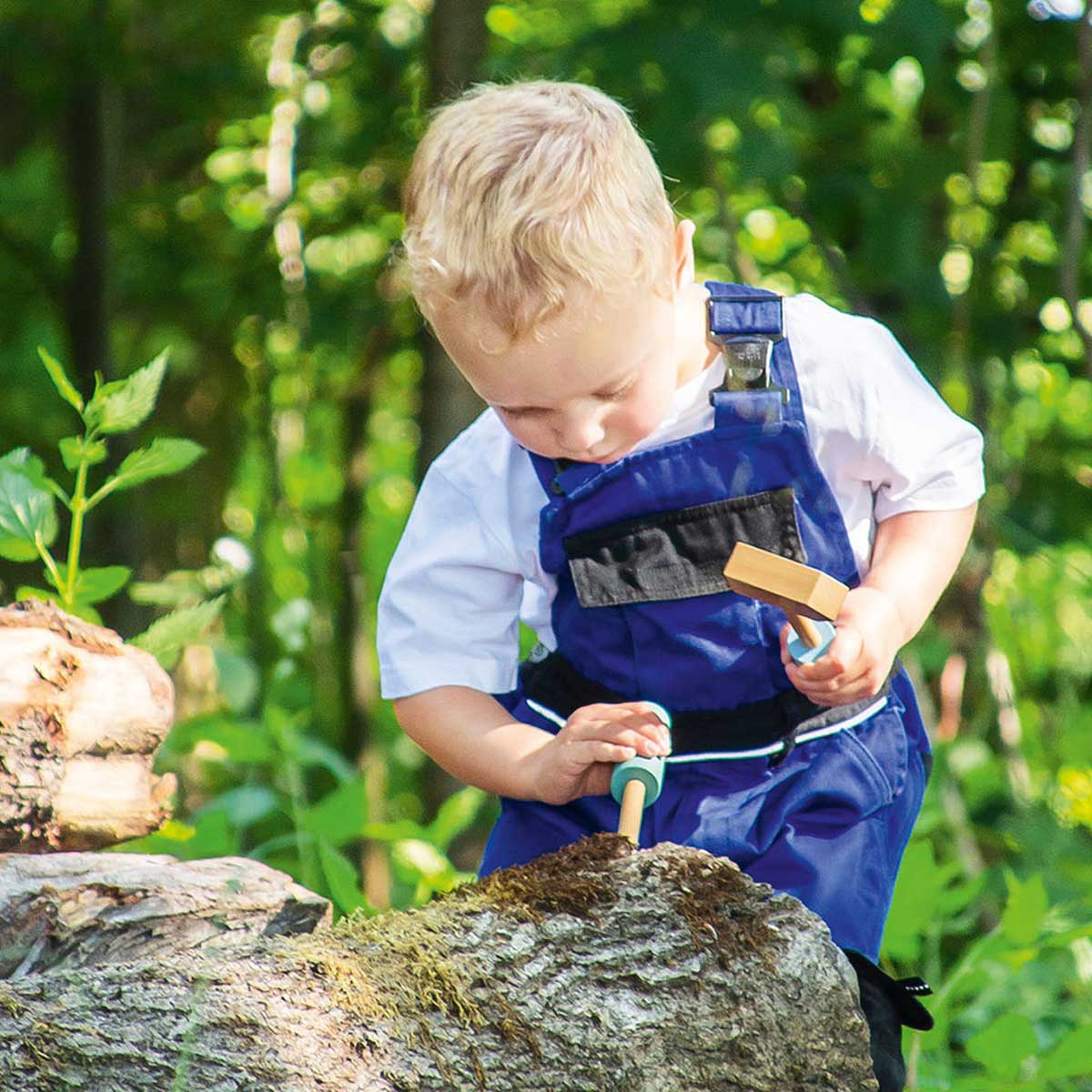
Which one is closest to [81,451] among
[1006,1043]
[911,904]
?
[911,904]

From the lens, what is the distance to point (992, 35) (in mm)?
3035

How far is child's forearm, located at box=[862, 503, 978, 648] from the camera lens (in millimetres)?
1606

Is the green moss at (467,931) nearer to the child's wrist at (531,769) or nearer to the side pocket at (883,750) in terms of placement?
the child's wrist at (531,769)

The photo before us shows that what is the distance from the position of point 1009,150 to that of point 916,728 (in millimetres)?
2022

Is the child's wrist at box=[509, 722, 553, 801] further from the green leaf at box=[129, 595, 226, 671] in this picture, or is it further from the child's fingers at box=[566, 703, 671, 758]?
the green leaf at box=[129, 595, 226, 671]

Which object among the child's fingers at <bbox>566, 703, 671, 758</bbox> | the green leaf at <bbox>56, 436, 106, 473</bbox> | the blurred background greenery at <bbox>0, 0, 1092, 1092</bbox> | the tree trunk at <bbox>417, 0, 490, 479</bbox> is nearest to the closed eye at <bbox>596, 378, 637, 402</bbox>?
the child's fingers at <bbox>566, 703, 671, 758</bbox>

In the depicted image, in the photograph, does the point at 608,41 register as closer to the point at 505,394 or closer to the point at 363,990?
the point at 505,394

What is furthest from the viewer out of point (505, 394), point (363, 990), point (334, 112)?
point (334, 112)

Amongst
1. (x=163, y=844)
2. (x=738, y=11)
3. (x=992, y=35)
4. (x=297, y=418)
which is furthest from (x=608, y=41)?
(x=297, y=418)

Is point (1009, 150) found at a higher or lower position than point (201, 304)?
higher

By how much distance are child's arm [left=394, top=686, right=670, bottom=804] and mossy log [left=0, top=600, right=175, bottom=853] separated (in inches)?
12.6

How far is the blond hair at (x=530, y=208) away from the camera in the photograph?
1464mm

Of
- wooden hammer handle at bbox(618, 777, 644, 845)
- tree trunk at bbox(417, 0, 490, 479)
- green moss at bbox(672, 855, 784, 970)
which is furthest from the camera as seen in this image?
tree trunk at bbox(417, 0, 490, 479)

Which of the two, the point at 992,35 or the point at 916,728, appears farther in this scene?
the point at 992,35
